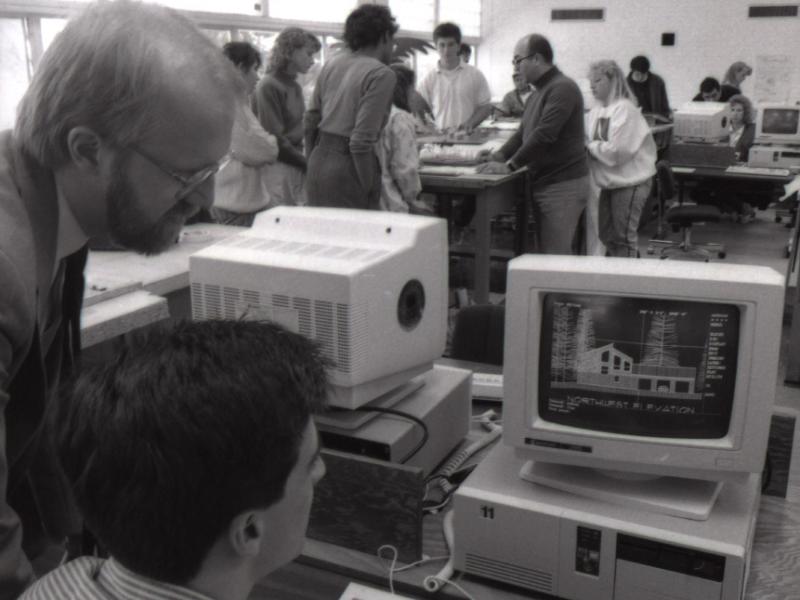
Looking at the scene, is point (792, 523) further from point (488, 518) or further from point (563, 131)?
point (563, 131)

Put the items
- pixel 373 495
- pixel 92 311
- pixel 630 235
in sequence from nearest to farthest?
pixel 373 495
pixel 92 311
pixel 630 235

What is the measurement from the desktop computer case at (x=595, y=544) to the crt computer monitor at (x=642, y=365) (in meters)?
0.06

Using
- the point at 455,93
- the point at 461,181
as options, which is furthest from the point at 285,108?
the point at 455,93

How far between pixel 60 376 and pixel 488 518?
24.1 inches

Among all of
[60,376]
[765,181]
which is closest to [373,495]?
[60,376]

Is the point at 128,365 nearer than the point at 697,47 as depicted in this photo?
Yes

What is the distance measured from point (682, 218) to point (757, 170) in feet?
1.95

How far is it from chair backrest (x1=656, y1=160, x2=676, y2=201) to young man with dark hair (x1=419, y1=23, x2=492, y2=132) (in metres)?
1.26

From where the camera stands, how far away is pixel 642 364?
3.73 ft

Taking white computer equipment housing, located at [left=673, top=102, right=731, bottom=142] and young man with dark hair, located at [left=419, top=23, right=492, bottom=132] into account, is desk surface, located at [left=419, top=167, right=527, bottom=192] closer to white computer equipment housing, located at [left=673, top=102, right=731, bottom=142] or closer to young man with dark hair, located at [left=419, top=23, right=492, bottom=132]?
young man with dark hair, located at [left=419, top=23, right=492, bottom=132]

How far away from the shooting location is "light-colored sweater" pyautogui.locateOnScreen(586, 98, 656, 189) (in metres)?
4.25

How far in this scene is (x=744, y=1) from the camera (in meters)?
8.97

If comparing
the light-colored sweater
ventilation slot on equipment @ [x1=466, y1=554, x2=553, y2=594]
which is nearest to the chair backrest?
the light-colored sweater

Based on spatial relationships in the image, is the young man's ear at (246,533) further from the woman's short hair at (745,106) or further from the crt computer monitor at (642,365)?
the woman's short hair at (745,106)
